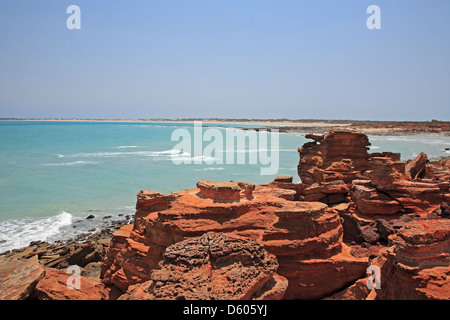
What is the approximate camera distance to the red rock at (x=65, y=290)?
271 inches

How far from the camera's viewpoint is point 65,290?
278 inches

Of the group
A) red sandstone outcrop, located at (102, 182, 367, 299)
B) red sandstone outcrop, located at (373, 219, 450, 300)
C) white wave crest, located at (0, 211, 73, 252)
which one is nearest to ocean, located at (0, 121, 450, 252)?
white wave crest, located at (0, 211, 73, 252)

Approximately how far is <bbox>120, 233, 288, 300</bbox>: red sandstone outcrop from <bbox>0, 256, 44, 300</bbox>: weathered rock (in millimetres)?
3501

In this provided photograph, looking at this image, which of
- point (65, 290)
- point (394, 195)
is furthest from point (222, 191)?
point (394, 195)

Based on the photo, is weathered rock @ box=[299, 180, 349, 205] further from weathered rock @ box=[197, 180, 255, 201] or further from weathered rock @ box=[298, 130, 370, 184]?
weathered rock @ box=[197, 180, 255, 201]

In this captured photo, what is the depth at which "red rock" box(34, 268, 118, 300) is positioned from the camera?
22.6 feet

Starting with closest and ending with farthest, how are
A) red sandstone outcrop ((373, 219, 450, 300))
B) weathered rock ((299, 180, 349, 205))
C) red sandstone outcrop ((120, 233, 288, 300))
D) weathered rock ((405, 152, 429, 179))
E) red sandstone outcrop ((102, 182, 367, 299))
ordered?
1. red sandstone outcrop ((120, 233, 288, 300))
2. red sandstone outcrop ((373, 219, 450, 300))
3. red sandstone outcrop ((102, 182, 367, 299))
4. weathered rock ((299, 180, 349, 205))
5. weathered rock ((405, 152, 429, 179))

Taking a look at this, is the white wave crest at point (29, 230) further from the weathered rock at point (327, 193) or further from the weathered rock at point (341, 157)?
the weathered rock at point (341, 157)

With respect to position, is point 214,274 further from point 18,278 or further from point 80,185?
point 80,185

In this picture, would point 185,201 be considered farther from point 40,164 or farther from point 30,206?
point 40,164

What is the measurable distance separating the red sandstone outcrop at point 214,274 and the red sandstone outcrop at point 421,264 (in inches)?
77.5

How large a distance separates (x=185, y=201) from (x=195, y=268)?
2.40 m

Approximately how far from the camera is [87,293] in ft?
24.5

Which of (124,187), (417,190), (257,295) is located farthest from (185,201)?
(124,187)
